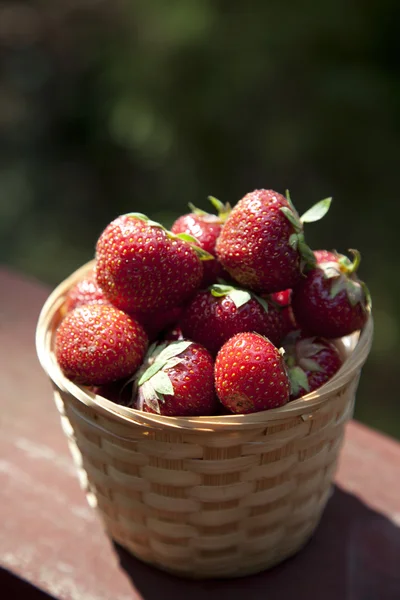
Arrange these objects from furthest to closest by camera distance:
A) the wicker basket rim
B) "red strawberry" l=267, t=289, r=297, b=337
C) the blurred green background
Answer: the blurred green background → "red strawberry" l=267, t=289, r=297, b=337 → the wicker basket rim

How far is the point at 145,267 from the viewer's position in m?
0.85

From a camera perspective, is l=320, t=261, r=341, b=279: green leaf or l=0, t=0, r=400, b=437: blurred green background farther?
l=0, t=0, r=400, b=437: blurred green background

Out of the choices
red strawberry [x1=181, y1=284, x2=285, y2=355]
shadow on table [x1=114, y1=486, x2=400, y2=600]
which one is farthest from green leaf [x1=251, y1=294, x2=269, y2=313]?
shadow on table [x1=114, y1=486, x2=400, y2=600]

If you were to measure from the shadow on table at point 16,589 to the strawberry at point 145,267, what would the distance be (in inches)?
14.8

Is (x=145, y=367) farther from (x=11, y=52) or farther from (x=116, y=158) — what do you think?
(x=11, y=52)

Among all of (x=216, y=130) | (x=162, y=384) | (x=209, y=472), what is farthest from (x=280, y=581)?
(x=216, y=130)

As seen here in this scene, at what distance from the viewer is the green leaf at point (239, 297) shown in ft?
2.74

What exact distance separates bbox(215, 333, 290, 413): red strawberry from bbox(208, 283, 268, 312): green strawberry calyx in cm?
8

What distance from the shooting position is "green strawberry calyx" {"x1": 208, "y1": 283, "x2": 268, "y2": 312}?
84 cm

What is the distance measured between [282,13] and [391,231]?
966mm

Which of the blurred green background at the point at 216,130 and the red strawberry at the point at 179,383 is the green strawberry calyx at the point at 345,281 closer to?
the red strawberry at the point at 179,383

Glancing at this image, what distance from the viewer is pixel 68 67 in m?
3.41

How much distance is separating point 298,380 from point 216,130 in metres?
2.25

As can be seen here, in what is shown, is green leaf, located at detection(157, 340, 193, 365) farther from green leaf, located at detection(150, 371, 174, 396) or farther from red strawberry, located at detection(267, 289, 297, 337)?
red strawberry, located at detection(267, 289, 297, 337)
